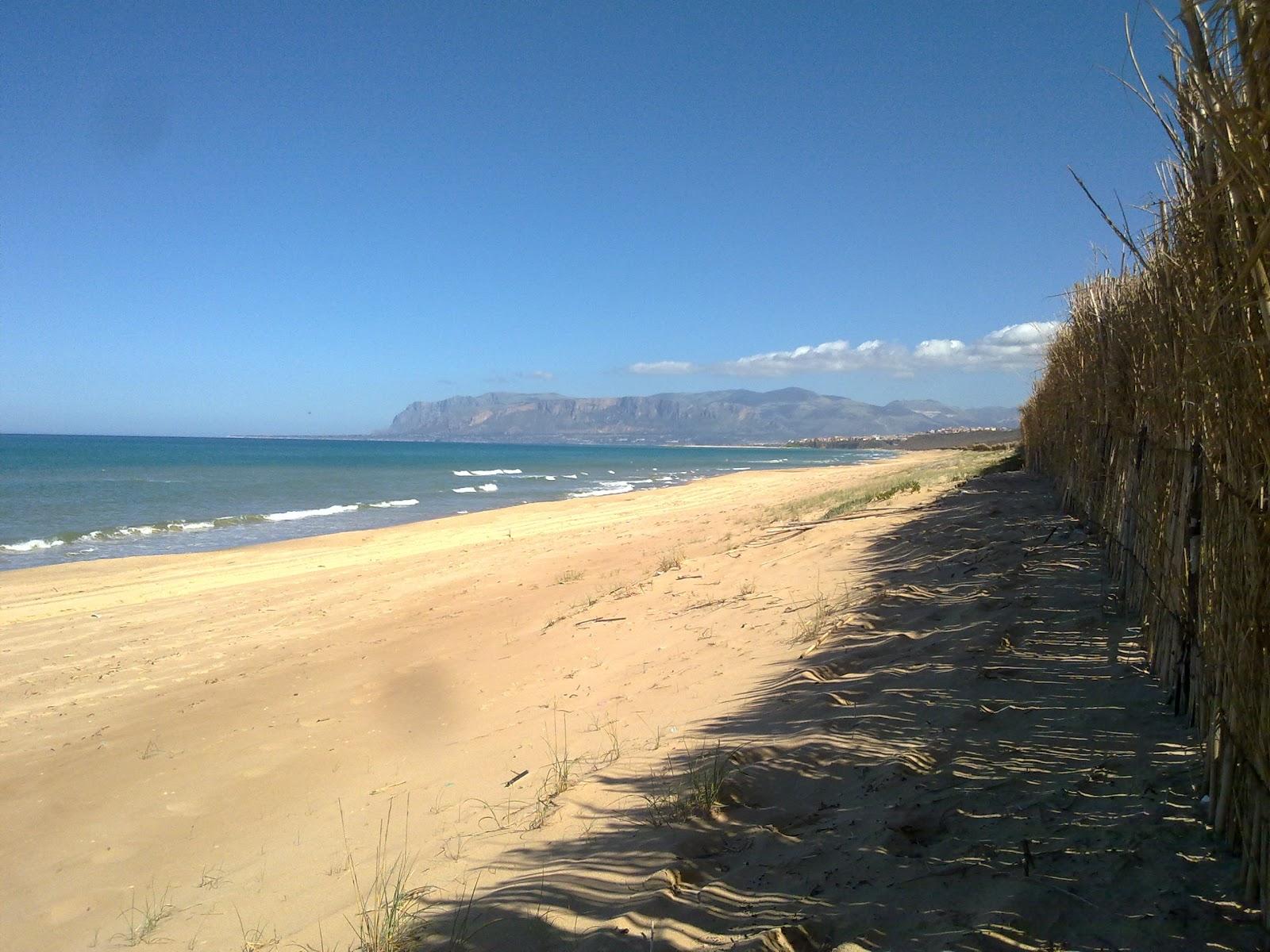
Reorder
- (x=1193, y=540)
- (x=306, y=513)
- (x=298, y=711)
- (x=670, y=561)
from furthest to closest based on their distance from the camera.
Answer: (x=306, y=513), (x=670, y=561), (x=298, y=711), (x=1193, y=540)

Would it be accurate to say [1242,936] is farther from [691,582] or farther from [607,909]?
[691,582]

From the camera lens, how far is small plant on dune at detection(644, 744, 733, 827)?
129 inches

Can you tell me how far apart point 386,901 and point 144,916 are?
1.58m

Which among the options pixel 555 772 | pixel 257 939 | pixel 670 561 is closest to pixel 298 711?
pixel 555 772

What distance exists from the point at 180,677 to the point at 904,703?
723cm

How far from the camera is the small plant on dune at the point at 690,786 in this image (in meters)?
3.29

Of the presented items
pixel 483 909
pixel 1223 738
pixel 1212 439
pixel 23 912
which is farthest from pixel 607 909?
pixel 23 912

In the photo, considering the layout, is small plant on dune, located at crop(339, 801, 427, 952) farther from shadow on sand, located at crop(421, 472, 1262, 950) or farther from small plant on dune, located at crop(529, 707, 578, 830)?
small plant on dune, located at crop(529, 707, 578, 830)

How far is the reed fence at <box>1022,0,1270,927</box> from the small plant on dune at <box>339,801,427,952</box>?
2.66m

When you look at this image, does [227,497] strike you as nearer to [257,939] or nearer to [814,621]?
[814,621]

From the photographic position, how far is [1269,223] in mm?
1553

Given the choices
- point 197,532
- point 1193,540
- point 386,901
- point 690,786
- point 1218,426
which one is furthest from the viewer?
point 197,532

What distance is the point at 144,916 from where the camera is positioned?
364 cm

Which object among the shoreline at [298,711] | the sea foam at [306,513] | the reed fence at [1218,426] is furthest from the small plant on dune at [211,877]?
the sea foam at [306,513]
